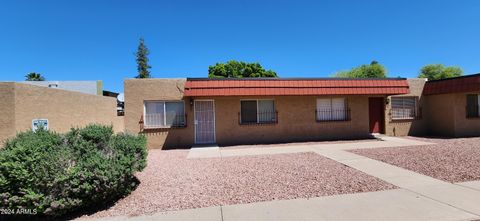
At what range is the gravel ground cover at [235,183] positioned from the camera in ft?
16.6

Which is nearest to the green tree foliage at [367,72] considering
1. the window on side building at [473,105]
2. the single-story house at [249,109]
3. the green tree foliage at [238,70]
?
the green tree foliage at [238,70]

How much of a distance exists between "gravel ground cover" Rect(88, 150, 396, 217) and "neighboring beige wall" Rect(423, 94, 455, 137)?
10493mm

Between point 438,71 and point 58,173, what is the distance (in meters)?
58.7

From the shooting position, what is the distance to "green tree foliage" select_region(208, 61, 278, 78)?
40222 millimetres

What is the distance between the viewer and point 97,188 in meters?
4.53

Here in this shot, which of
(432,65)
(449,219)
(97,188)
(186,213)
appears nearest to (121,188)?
(97,188)

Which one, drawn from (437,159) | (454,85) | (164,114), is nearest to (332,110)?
(437,159)

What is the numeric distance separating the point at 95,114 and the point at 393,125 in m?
18.6

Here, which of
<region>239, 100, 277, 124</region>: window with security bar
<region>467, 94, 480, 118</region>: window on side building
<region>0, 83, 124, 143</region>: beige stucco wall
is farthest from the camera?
<region>467, 94, 480, 118</region>: window on side building

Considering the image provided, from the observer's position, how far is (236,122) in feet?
43.8

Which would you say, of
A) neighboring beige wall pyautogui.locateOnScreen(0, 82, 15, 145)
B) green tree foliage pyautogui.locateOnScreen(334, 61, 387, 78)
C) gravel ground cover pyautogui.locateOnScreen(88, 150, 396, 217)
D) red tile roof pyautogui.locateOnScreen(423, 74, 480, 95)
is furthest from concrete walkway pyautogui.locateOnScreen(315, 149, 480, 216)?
green tree foliage pyautogui.locateOnScreen(334, 61, 387, 78)

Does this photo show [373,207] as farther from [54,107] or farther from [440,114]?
[440,114]

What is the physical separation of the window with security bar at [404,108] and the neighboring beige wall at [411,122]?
0.23 m

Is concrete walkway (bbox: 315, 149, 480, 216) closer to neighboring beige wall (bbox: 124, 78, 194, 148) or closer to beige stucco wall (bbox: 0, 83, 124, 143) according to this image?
neighboring beige wall (bbox: 124, 78, 194, 148)
